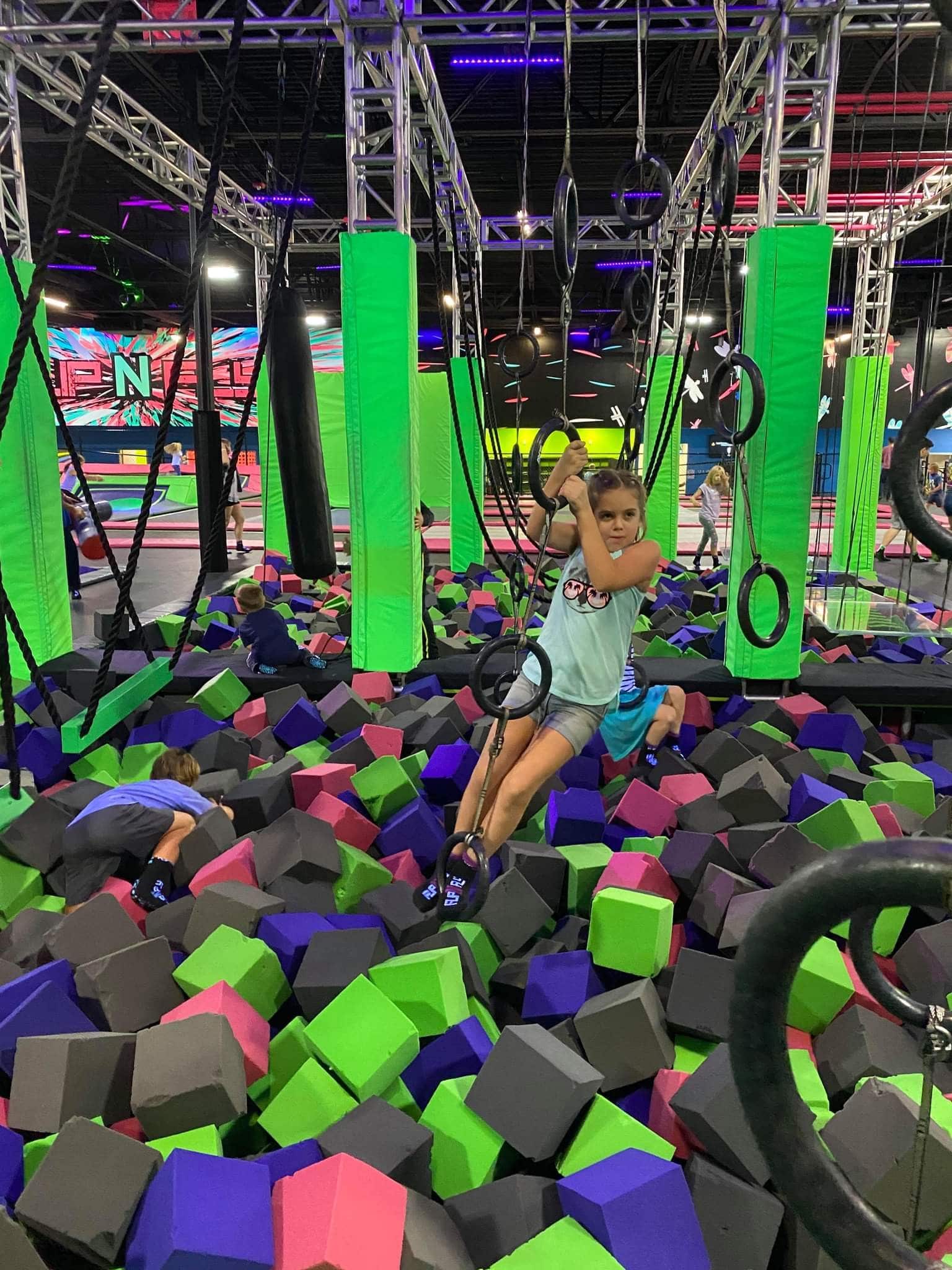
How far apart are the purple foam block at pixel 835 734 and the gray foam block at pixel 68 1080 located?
111 inches

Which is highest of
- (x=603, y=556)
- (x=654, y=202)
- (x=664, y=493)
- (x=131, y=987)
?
(x=654, y=202)

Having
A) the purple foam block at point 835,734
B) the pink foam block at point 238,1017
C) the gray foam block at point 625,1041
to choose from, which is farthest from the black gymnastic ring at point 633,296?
the pink foam block at point 238,1017

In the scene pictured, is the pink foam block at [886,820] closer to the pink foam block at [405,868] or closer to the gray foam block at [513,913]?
the gray foam block at [513,913]

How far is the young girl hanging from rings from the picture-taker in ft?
7.77

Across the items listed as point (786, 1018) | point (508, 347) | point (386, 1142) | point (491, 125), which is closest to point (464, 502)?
point (491, 125)

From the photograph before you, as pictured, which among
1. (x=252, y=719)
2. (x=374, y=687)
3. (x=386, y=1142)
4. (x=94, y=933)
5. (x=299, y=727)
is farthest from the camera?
Answer: (x=374, y=687)

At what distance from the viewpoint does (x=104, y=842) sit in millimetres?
2623

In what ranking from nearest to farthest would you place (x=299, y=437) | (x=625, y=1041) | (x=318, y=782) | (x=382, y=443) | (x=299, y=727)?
(x=625, y=1041) → (x=318, y=782) → (x=299, y=727) → (x=299, y=437) → (x=382, y=443)

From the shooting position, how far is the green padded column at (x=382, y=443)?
14.4ft

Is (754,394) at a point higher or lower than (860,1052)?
higher

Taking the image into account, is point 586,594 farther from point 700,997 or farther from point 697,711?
point 697,711

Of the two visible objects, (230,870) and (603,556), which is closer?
(603,556)

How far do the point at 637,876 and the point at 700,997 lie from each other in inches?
18.6

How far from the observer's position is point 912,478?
0.76 meters
